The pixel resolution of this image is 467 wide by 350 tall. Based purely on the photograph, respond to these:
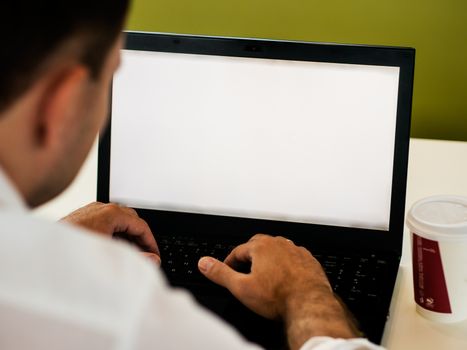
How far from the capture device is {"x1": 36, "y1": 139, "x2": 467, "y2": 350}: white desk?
974 mm

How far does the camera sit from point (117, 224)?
1.07 meters

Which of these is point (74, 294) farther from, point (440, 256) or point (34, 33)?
point (440, 256)

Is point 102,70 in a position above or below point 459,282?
above

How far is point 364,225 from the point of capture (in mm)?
1143

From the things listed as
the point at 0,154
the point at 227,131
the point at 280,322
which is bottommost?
the point at 280,322

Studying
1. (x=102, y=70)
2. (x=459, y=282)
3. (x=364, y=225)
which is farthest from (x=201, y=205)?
(x=102, y=70)

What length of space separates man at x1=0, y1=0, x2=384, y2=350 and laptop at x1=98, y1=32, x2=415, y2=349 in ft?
1.58

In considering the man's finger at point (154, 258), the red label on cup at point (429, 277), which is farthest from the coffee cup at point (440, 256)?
the man's finger at point (154, 258)

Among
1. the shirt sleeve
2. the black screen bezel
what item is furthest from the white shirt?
the black screen bezel

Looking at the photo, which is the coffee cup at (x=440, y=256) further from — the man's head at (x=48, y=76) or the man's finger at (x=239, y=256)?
the man's head at (x=48, y=76)

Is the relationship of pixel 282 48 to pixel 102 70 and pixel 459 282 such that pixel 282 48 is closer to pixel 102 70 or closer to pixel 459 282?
pixel 459 282

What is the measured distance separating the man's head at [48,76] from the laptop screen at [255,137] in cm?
54

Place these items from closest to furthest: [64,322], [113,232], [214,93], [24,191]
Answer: [64,322] < [24,191] < [113,232] < [214,93]

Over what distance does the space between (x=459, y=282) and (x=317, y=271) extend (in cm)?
16
